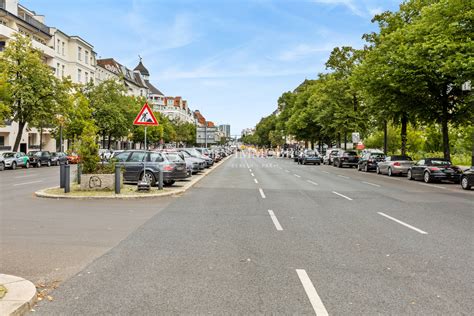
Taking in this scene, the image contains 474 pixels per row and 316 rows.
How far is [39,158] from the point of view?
41.1 metres

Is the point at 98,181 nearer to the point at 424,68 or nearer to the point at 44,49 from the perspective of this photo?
the point at 424,68

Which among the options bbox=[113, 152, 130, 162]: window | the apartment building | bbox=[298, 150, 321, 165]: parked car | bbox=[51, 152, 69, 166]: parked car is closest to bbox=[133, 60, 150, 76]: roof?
the apartment building

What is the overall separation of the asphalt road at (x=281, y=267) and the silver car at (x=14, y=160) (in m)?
27.7

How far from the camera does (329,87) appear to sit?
48.0m

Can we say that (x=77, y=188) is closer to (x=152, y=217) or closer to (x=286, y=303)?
Result: (x=152, y=217)

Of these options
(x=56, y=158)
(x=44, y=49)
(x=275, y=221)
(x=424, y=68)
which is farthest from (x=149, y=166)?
(x=44, y=49)

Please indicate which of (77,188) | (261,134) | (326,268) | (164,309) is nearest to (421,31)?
(77,188)

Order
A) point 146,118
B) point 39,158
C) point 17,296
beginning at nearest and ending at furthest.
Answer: point 17,296
point 146,118
point 39,158

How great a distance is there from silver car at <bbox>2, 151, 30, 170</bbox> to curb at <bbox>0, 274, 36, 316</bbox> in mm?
32827

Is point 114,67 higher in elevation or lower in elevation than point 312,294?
higher

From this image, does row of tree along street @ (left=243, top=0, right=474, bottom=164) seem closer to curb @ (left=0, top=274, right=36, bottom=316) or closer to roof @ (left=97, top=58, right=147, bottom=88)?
curb @ (left=0, top=274, right=36, bottom=316)

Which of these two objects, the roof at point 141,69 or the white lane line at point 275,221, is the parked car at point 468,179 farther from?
the roof at point 141,69

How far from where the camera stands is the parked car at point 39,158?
40281mm

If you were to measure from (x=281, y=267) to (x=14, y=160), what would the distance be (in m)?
34.7
